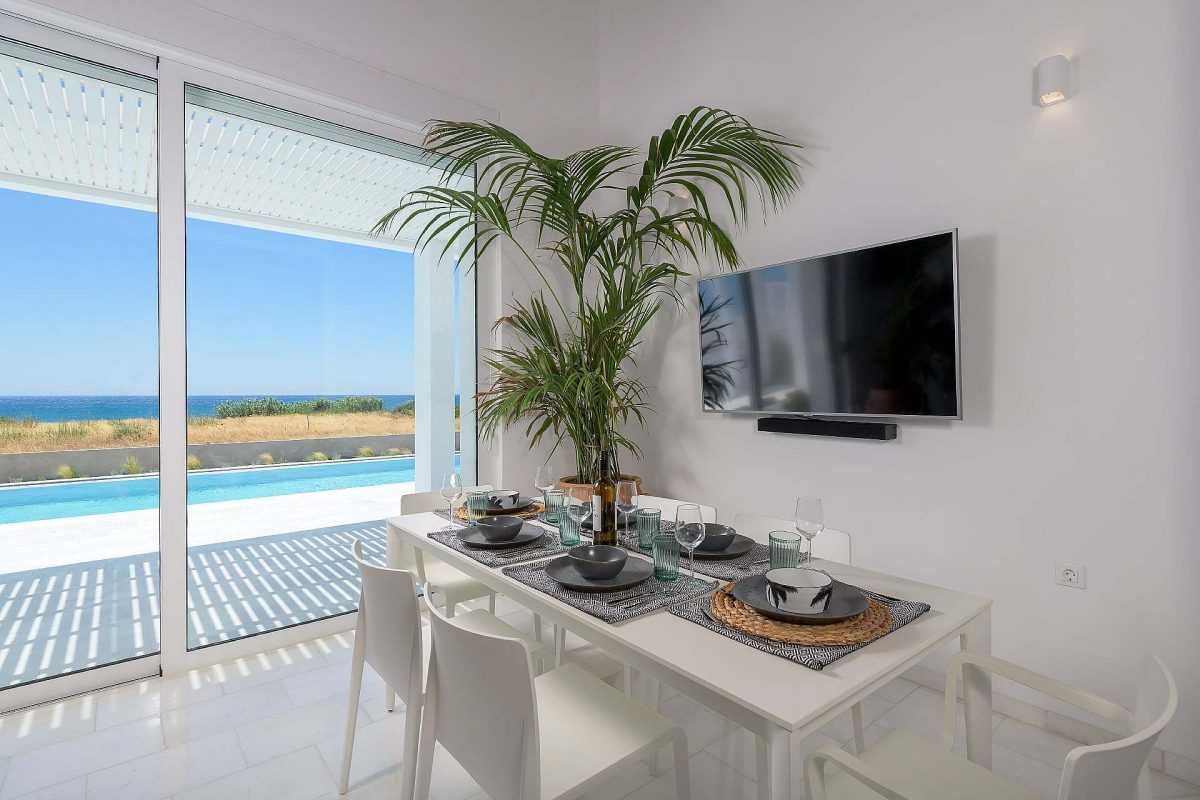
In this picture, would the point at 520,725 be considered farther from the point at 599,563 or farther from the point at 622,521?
the point at 622,521

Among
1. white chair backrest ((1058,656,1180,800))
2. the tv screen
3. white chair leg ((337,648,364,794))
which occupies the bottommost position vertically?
white chair leg ((337,648,364,794))

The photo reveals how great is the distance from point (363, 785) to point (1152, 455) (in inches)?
99.7

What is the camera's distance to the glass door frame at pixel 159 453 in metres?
2.15

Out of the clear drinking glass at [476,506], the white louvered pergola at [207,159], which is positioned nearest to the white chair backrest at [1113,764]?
the clear drinking glass at [476,506]

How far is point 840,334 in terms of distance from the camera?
2510 mm

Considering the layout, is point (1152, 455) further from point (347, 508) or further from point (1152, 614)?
point (347, 508)

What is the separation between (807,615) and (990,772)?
45cm

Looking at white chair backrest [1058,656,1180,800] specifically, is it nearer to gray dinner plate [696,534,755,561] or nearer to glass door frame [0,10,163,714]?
gray dinner plate [696,534,755,561]

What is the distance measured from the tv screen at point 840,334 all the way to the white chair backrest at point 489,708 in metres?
1.82

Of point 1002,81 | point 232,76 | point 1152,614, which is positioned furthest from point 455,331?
point 1152,614

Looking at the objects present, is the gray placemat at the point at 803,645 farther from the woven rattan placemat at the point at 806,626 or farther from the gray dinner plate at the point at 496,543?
the gray dinner plate at the point at 496,543

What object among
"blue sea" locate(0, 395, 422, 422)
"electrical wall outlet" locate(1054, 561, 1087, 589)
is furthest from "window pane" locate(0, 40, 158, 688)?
Result: "electrical wall outlet" locate(1054, 561, 1087, 589)

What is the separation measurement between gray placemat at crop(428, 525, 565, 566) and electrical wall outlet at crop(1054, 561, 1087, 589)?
166cm

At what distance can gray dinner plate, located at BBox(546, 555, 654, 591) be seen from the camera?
55.9 inches
